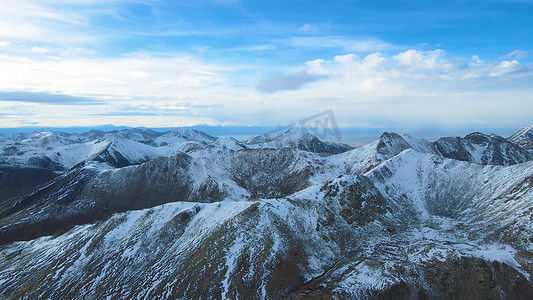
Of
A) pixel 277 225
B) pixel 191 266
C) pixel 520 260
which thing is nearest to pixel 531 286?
pixel 520 260

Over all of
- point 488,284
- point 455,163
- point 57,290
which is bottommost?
point 57,290

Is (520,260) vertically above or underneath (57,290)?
above

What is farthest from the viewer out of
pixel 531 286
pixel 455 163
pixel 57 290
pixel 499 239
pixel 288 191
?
pixel 288 191

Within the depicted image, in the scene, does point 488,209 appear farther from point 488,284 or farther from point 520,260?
point 488,284

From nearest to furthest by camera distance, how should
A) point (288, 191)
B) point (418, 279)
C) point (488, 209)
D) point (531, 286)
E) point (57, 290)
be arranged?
1. point (531, 286)
2. point (418, 279)
3. point (57, 290)
4. point (488, 209)
5. point (288, 191)

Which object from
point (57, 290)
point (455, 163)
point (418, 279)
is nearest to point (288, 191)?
point (455, 163)

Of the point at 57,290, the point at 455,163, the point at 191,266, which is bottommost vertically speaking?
the point at 57,290

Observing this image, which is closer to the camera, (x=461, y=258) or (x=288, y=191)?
(x=461, y=258)

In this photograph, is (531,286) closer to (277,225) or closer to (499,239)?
(499,239)

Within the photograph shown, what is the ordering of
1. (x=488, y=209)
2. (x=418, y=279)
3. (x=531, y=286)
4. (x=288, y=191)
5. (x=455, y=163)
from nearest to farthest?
(x=531, y=286)
(x=418, y=279)
(x=488, y=209)
(x=455, y=163)
(x=288, y=191)
